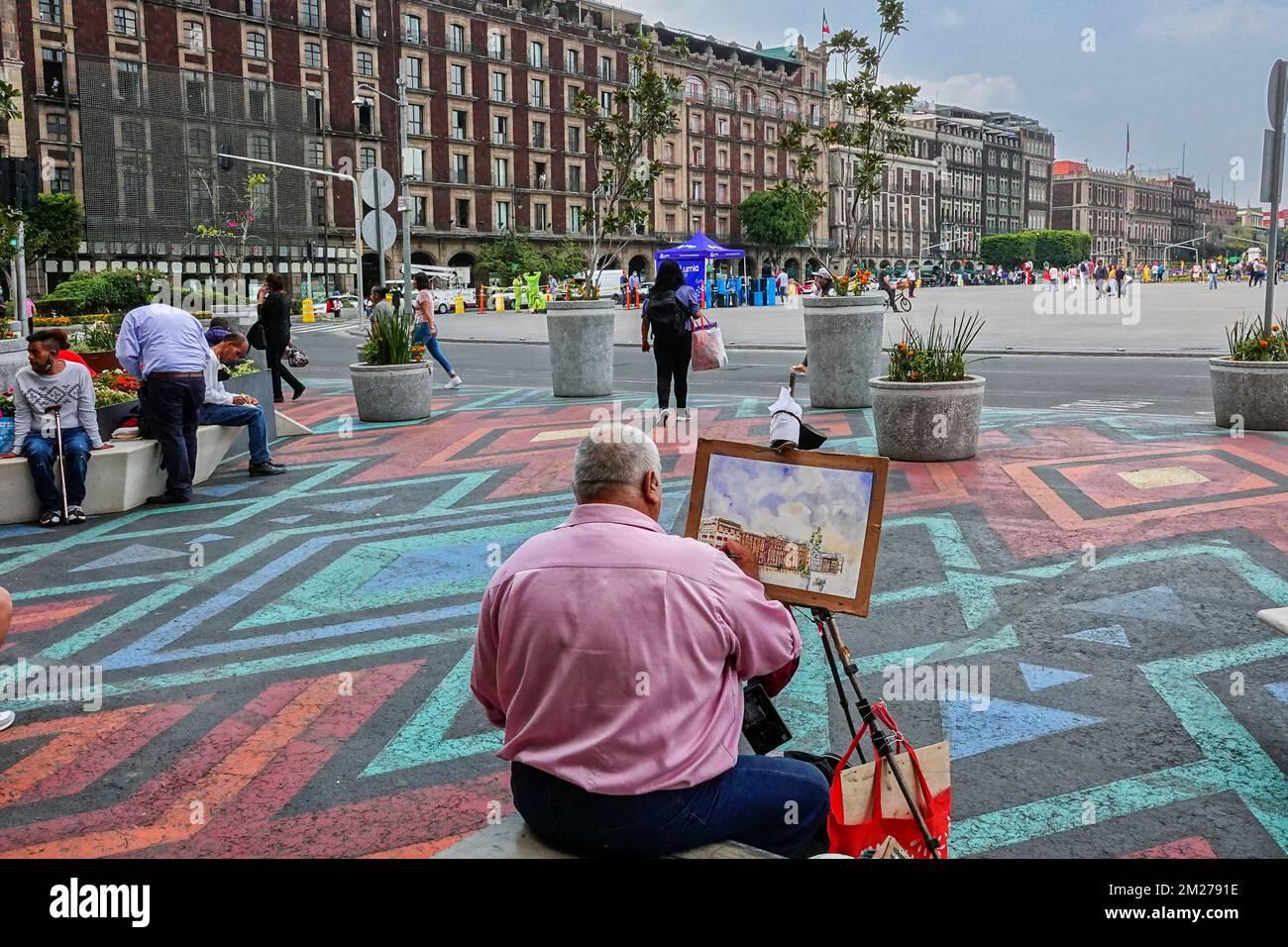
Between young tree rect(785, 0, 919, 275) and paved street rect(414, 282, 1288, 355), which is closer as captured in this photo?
young tree rect(785, 0, 919, 275)

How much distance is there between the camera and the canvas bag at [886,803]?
2643mm

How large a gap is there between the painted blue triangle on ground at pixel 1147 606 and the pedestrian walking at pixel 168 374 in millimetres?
6411

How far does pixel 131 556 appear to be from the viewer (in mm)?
7004

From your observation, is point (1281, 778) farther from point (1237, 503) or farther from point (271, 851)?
point (1237, 503)

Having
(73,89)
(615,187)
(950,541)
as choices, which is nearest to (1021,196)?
(73,89)

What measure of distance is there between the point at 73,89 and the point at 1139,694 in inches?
2445

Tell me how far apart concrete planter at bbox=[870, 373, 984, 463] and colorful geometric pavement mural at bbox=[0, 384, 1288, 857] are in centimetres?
31

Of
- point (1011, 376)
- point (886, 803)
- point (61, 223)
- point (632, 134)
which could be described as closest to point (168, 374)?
point (886, 803)

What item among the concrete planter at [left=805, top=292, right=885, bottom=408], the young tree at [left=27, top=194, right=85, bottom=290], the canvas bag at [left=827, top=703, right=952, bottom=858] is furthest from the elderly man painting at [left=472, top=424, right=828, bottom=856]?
the young tree at [left=27, top=194, right=85, bottom=290]

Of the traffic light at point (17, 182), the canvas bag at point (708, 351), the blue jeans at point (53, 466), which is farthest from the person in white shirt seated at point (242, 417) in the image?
the traffic light at point (17, 182)

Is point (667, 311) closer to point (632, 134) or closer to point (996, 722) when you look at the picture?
point (632, 134)

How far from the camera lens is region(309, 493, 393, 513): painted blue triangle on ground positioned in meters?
8.19

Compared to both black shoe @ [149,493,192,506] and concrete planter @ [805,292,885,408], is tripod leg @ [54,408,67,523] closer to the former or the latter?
black shoe @ [149,493,192,506]

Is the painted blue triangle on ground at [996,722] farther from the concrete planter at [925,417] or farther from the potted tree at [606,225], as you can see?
the potted tree at [606,225]
